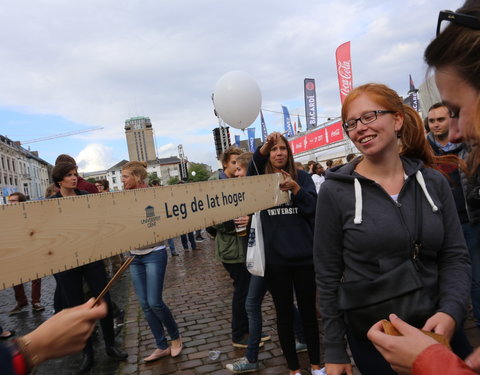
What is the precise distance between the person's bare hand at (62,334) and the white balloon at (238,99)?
21.3ft

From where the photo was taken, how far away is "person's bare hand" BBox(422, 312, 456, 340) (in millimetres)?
1461

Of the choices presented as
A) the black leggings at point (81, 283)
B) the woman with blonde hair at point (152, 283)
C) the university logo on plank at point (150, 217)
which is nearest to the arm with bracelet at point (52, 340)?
the university logo on plank at point (150, 217)

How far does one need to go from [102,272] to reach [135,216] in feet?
7.63

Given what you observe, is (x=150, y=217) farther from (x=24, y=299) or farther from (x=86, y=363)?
(x=24, y=299)

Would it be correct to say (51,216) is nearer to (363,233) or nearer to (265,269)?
(363,233)

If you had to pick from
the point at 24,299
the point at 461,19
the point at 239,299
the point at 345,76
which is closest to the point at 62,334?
the point at 461,19

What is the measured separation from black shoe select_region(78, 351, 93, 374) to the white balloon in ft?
17.3

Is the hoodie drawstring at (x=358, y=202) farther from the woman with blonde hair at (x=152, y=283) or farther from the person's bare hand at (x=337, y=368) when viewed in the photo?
the woman with blonde hair at (x=152, y=283)

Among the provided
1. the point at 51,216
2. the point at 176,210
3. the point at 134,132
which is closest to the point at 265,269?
the point at 176,210

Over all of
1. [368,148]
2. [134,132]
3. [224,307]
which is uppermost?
[134,132]

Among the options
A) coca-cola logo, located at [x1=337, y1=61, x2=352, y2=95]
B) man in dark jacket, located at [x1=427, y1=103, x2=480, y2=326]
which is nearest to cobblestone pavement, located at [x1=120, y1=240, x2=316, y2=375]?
man in dark jacket, located at [x1=427, y1=103, x2=480, y2=326]

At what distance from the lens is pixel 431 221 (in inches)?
65.7

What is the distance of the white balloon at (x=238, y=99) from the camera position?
290 inches

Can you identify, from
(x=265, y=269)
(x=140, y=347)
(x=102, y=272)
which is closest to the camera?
(x=265, y=269)
